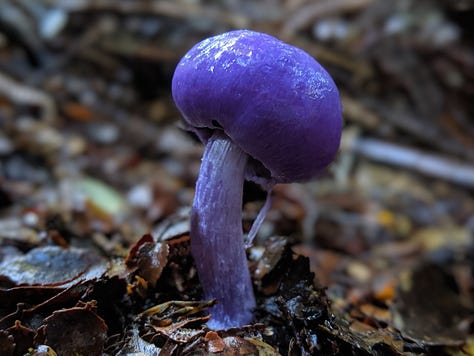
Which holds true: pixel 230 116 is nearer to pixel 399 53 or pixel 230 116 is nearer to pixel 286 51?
pixel 286 51

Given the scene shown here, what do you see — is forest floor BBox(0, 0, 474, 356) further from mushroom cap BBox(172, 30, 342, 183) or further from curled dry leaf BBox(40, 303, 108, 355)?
mushroom cap BBox(172, 30, 342, 183)

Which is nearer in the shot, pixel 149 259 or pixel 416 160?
pixel 149 259

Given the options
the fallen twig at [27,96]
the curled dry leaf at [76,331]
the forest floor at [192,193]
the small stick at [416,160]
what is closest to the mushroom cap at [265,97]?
the forest floor at [192,193]

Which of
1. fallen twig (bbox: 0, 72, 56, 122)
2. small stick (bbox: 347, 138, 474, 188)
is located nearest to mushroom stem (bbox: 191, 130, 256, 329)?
fallen twig (bbox: 0, 72, 56, 122)

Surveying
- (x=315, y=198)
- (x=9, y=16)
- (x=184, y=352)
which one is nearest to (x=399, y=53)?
(x=315, y=198)

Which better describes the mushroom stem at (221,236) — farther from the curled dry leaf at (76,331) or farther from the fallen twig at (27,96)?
the fallen twig at (27,96)

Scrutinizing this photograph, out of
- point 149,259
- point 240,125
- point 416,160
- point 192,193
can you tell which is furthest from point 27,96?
point 416,160

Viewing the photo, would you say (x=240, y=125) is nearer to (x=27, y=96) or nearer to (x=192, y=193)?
(x=192, y=193)
